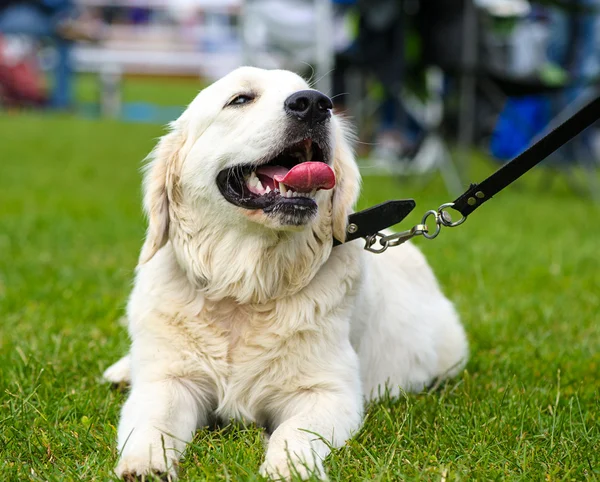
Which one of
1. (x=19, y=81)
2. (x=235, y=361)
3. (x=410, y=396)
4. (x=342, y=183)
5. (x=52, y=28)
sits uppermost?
A: (x=342, y=183)

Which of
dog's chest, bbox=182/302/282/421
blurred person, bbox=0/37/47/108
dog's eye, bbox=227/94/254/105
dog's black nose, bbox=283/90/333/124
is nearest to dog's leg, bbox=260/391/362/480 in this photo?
dog's chest, bbox=182/302/282/421

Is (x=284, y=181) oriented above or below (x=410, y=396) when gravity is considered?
above

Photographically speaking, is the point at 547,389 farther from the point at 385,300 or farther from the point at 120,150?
the point at 120,150

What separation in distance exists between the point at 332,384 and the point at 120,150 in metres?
10.4

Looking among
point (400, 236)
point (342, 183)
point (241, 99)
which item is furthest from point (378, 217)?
point (241, 99)

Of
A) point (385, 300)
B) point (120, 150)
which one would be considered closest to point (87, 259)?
point (385, 300)

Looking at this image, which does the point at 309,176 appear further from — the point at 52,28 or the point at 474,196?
the point at 52,28

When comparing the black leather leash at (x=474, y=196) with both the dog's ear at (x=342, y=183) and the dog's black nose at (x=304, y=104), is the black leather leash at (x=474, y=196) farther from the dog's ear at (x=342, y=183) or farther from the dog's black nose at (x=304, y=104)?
the dog's black nose at (x=304, y=104)

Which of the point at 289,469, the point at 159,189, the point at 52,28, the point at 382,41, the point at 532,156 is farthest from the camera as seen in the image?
the point at 52,28

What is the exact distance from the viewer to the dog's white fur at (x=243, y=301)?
254cm

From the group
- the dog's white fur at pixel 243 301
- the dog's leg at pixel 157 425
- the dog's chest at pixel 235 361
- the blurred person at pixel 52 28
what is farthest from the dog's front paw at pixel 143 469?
the blurred person at pixel 52 28

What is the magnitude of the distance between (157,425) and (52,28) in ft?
65.2

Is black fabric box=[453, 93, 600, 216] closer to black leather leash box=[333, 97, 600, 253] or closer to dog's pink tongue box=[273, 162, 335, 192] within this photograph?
black leather leash box=[333, 97, 600, 253]

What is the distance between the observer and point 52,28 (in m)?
20.3
